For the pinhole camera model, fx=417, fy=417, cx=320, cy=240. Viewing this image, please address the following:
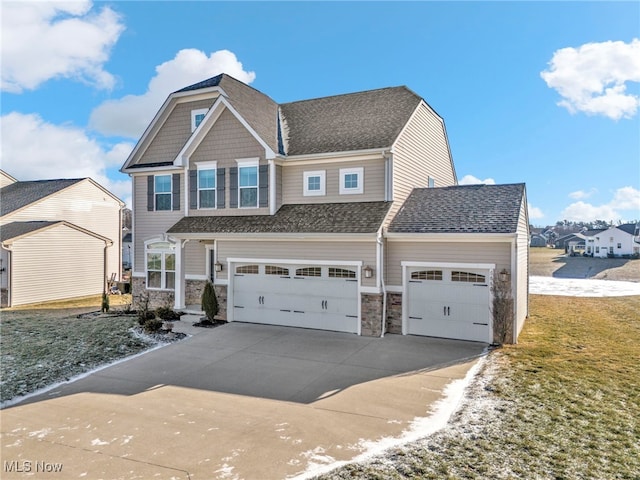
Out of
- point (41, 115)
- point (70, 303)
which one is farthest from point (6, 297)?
point (41, 115)

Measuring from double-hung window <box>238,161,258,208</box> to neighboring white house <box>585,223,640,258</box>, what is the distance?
2457 inches

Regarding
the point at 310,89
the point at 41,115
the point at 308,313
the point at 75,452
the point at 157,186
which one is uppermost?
the point at 310,89

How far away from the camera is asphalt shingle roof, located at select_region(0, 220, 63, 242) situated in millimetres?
21094

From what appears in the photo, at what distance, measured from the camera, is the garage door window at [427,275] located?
13102 mm

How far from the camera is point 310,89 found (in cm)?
2108

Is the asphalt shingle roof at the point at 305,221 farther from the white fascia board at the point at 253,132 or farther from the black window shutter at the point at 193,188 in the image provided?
the white fascia board at the point at 253,132

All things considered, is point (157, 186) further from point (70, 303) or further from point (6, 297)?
point (6, 297)

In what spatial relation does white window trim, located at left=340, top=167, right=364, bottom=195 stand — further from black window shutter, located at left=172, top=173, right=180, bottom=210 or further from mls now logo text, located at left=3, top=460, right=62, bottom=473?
mls now logo text, located at left=3, top=460, right=62, bottom=473

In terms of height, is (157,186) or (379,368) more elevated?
(157,186)

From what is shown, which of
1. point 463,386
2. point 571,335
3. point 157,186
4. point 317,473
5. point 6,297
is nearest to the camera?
point 317,473

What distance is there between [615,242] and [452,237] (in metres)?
61.6

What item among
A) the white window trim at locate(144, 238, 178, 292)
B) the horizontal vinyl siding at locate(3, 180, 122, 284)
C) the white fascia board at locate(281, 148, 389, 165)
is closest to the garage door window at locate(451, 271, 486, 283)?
the white fascia board at locate(281, 148, 389, 165)

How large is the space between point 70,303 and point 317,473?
20839mm

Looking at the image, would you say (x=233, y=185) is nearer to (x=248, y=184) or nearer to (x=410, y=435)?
(x=248, y=184)
